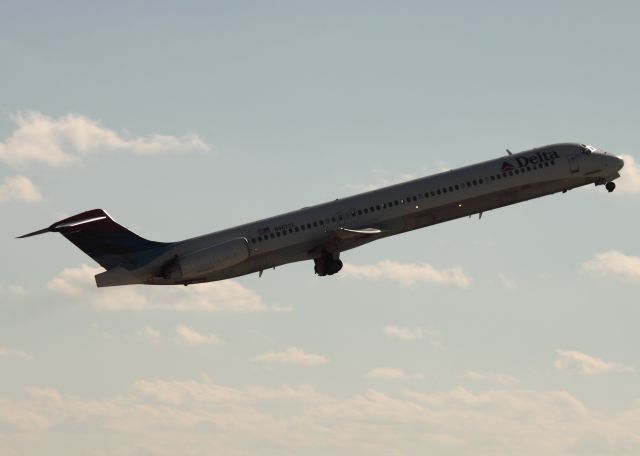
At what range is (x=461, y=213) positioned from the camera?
60156mm

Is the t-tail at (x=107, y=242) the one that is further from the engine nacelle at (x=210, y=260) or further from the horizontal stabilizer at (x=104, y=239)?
the engine nacelle at (x=210, y=260)

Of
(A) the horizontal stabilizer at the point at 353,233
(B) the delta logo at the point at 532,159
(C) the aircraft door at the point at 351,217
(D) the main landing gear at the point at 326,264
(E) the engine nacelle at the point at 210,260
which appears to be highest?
(B) the delta logo at the point at 532,159

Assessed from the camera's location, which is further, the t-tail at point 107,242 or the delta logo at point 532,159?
the delta logo at point 532,159

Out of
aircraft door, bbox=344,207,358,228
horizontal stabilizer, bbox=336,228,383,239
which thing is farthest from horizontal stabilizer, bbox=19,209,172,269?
aircraft door, bbox=344,207,358,228

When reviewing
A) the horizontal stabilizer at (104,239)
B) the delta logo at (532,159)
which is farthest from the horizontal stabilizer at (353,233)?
the horizontal stabilizer at (104,239)

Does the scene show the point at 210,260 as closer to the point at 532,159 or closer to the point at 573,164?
the point at 532,159

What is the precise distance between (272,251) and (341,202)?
4.14m

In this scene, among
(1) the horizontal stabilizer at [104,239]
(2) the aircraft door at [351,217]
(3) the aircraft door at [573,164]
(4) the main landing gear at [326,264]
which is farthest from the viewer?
(3) the aircraft door at [573,164]

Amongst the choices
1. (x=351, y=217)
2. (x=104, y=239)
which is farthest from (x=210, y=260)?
(x=351, y=217)

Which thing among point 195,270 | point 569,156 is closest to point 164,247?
point 195,270

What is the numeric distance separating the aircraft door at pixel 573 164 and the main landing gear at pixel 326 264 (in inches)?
509

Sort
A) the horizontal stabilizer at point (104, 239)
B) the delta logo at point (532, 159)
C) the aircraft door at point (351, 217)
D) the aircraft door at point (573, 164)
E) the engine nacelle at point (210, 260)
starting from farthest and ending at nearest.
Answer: the aircraft door at point (573, 164) → the delta logo at point (532, 159) → the aircraft door at point (351, 217) → the engine nacelle at point (210, 260) → the horizontal stabilizer at point (104, 239)

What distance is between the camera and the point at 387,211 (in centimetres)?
5866

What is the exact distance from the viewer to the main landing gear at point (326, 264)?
58.9 m
